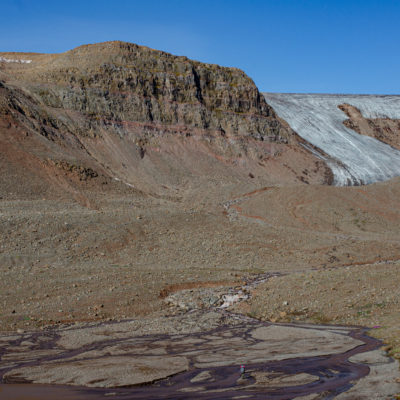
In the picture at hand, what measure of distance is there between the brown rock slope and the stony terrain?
70.7ft

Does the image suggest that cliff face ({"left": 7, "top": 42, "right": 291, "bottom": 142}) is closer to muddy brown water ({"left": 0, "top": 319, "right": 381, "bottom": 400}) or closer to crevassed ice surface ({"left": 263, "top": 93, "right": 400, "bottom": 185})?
crevassed ice surface ({"left": 263, "top": 93, "right": 400, "bottom": 185})

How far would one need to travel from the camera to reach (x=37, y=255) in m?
27.2

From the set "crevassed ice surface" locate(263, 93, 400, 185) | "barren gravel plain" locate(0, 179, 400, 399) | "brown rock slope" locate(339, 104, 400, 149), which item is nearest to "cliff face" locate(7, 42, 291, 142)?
"crevassed ice surface" locate(263, 93, 400, 185)

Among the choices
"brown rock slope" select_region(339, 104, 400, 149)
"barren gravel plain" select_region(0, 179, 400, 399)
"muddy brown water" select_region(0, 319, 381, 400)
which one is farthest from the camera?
"brown rock slope" select_region(339, 104, 400, 149)

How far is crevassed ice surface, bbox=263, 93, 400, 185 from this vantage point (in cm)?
8175

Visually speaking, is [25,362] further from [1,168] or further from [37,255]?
[1,168]

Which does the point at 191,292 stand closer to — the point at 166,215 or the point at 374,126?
the point at 166,215

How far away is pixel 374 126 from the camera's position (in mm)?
104000

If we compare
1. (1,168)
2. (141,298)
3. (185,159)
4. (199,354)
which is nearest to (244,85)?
(185,159)

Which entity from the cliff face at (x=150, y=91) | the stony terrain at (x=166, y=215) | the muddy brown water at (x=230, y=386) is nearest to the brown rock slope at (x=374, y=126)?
the stony terrain at (x=166, y=215)

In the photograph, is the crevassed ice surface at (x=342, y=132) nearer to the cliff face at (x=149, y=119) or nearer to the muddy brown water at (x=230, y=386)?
the cliff face at (x=149, y=119)

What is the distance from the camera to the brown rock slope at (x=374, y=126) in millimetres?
101312

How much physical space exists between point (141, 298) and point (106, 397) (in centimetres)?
1107

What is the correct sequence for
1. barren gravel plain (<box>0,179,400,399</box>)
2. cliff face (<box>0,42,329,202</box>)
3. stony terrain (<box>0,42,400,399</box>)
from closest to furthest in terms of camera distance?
barren gravel plain (<box>0,179,400,399</box>) → stony terrain (<box>0,42,400,399</box>) → cliff face (<box>0,42,329,202</box>)
